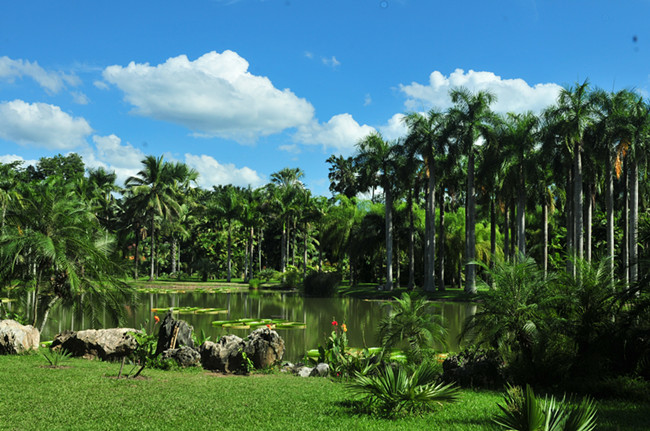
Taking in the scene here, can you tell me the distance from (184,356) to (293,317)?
1387cm

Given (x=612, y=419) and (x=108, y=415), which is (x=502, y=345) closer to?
(x=612, y=419)

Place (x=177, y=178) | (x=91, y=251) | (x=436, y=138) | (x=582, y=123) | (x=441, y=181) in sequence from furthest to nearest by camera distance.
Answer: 1. (x=177, y=178)
2. (x=441, y=181)
3. (x=436, y=138)
4. (x=582, y=123)
5. (x=91, y=251)

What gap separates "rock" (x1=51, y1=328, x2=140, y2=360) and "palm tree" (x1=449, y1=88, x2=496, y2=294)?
28144 millimetres

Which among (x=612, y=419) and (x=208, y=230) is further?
(x=208, y=230)

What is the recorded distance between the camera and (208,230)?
221 feet

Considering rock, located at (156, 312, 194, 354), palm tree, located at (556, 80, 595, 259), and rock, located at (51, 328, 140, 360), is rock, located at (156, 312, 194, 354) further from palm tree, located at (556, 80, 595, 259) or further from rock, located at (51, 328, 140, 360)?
palm tree, located at (556, 80, 595, 259)

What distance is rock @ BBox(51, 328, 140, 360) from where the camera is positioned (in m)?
13.5

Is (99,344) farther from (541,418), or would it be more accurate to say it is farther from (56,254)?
(541,418)

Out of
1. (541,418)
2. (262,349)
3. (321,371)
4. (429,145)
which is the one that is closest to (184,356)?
(262,349)

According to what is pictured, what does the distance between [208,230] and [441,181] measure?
33499 mm

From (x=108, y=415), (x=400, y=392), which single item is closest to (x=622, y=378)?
(x=400, y=392)

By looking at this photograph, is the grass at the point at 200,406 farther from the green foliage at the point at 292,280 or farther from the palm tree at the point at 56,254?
the green foliage at the point at 292,280

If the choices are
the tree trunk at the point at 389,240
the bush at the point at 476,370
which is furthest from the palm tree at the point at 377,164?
the bush at the point at 476,370

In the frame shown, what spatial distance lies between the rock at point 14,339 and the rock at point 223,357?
14.2 ft
